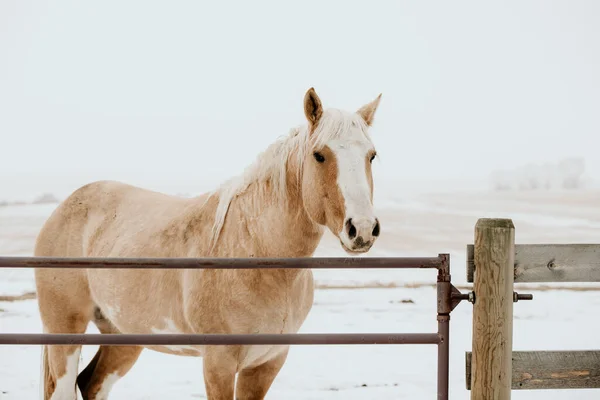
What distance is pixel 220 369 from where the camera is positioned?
123 inches

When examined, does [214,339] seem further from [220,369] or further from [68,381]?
[68,381]

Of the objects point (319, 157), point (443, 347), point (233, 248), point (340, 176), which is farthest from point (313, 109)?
point (443, 347)

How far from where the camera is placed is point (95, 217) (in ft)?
14.4

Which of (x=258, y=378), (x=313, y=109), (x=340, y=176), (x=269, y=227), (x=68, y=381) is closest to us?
(x=340, y=176)

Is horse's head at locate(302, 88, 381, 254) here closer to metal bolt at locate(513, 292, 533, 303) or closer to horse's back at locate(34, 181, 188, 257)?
metal bolt at locate(513, 292, 533, 303)

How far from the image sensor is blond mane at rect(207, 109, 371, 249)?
2.99 meters

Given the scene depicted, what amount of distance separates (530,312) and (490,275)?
22.4ft

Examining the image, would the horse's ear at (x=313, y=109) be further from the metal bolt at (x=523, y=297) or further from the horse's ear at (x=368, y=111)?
the metal bolt at (x=523, y=297)

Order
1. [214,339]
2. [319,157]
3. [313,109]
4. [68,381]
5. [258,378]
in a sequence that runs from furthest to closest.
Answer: [68,381], [258,378], [313,109], [319,157], [214,339]

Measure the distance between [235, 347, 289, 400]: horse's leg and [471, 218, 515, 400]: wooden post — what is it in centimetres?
120

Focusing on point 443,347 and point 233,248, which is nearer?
point 443,347

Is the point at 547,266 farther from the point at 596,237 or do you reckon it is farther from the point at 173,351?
the point at 596,237

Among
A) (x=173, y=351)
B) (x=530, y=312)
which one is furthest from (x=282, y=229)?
(x=530, y=312)

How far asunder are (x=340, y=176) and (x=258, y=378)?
1.34m
